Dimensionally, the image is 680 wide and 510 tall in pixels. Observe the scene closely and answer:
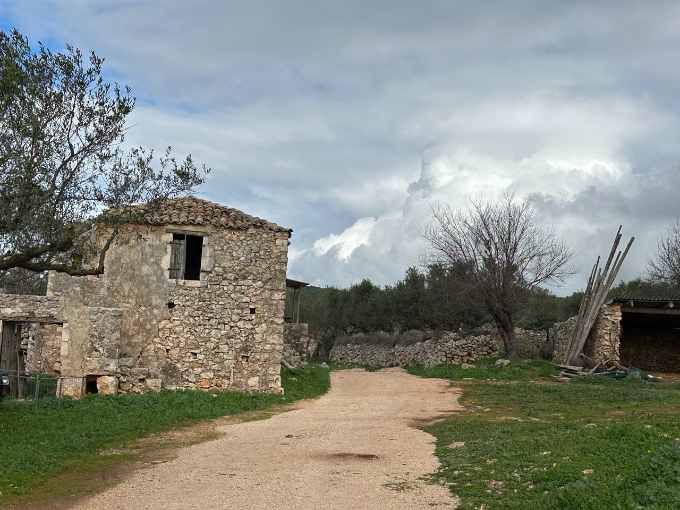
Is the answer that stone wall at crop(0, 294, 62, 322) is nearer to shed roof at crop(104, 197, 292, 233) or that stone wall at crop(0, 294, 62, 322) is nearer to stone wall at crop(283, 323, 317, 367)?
shed roof at crop(104, 197, 292, 233)

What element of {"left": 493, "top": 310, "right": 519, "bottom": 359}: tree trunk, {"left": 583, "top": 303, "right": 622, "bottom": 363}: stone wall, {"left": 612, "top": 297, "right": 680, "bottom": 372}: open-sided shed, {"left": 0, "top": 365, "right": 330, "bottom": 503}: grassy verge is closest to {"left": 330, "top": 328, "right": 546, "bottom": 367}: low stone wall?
{"left": 493, "top": 310, "right": 519, "bottom": 359}: tree trunk

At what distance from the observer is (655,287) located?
138ft

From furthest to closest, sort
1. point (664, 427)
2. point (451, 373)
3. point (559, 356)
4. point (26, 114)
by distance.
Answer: point (559, 356) → point (451, 373) → point (26, 114) → point (664, 427)

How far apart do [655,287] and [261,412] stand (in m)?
33.6

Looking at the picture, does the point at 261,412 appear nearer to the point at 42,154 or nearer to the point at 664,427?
the point at 42,154

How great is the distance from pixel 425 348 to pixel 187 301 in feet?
60.1

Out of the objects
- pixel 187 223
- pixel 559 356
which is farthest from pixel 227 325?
pixel 559 356

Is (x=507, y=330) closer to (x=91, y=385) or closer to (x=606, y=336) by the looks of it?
(x=606, y=336)

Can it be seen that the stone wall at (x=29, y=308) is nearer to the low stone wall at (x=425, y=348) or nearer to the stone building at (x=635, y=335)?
the low stone wall at (x=425, y=348)

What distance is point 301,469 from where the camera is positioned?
961cm

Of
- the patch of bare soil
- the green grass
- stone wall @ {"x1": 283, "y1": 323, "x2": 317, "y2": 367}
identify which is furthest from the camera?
stone wall @ {"x1": 283, "y1": 323, "x2": 317, "y2": 367}

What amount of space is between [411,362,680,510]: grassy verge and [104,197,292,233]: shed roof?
800 centimetres

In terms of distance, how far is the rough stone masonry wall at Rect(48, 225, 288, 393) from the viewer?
61.6ft

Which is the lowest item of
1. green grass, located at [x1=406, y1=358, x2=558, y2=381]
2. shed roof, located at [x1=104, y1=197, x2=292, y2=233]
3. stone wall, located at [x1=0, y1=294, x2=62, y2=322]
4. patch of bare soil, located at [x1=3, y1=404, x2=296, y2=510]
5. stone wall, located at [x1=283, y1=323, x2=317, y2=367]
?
patch of bare soil, located at [x1=3, y1=404, x2=296, y2=510]
